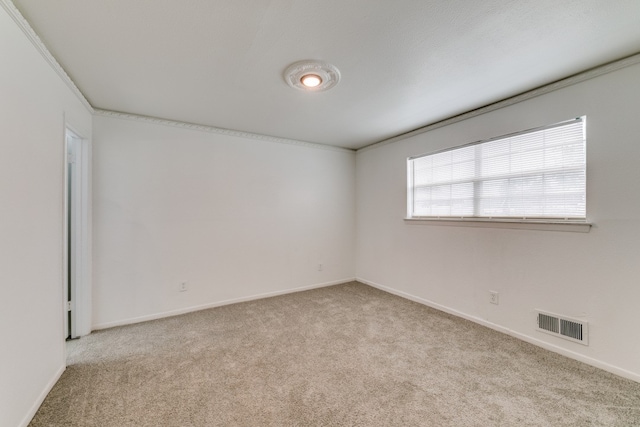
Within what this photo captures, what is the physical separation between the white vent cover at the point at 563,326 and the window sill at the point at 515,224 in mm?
762

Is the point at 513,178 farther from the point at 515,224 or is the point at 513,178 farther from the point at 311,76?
the point at 311,76

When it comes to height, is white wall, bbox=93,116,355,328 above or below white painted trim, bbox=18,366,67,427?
above

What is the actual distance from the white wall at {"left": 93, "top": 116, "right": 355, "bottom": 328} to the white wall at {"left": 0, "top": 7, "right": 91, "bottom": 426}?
0.90 m

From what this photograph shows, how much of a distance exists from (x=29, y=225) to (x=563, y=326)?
401 cm

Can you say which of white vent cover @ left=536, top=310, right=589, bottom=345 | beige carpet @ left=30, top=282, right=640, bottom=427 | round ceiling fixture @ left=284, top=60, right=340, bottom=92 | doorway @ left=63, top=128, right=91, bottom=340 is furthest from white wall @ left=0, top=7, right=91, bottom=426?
white vent cover @ left=536, top=310, right=589, bottom=345

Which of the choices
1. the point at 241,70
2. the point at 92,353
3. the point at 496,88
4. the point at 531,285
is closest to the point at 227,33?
the point at 241,70

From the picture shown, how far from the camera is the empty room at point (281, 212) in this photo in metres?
1.52

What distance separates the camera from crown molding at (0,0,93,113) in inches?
53.4

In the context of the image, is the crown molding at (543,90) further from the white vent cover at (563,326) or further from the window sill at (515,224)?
the white vent cover at (563,326)

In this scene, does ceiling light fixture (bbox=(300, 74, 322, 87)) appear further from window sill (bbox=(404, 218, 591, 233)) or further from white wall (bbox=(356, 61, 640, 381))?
window sill (bbox=(404, 218, 591, 233))

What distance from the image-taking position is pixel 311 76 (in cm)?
209

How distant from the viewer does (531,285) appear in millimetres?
2420

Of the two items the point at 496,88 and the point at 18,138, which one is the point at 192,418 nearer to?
the point at 18,138

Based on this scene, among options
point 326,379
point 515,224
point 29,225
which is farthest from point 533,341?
point 29,225
